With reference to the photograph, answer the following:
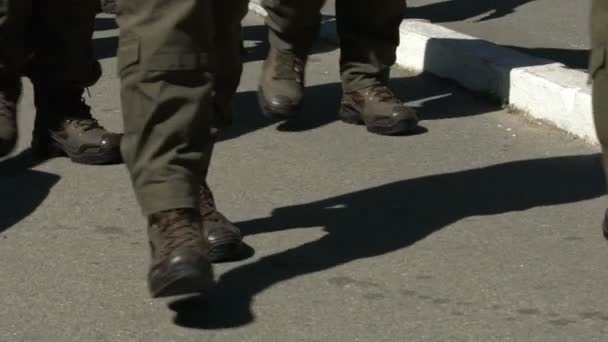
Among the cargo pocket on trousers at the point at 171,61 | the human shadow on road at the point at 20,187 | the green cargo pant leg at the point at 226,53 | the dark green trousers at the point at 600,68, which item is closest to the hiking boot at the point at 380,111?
the human shadow on road at the point at 20,187

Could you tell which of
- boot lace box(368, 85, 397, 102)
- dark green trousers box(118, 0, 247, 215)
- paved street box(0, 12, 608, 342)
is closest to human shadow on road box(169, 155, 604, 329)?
paved street box(0, 12, 608, 342)

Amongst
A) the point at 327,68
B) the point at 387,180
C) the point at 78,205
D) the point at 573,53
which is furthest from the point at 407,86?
the point at 78,205

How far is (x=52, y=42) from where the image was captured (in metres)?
5.47

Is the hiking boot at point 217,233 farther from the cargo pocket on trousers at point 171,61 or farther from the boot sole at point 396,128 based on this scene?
the boot sole at point 396,128

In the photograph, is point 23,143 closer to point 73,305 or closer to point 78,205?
point 78,205

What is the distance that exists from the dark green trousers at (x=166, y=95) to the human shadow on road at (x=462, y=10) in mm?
4666

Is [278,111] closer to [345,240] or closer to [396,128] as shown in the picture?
[396,128]

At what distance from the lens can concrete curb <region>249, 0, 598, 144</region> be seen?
5.84m

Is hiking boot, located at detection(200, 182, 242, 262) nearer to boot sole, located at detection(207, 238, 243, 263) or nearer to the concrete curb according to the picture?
boot sole, located at detection(207, 238, 243, 263)

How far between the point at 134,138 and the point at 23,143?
77.1 inches

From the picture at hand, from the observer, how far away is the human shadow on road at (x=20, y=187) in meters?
4.85

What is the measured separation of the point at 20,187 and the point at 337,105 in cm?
167

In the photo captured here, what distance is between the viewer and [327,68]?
23.6ft

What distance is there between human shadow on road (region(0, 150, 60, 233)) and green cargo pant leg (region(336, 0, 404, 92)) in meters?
1.27
